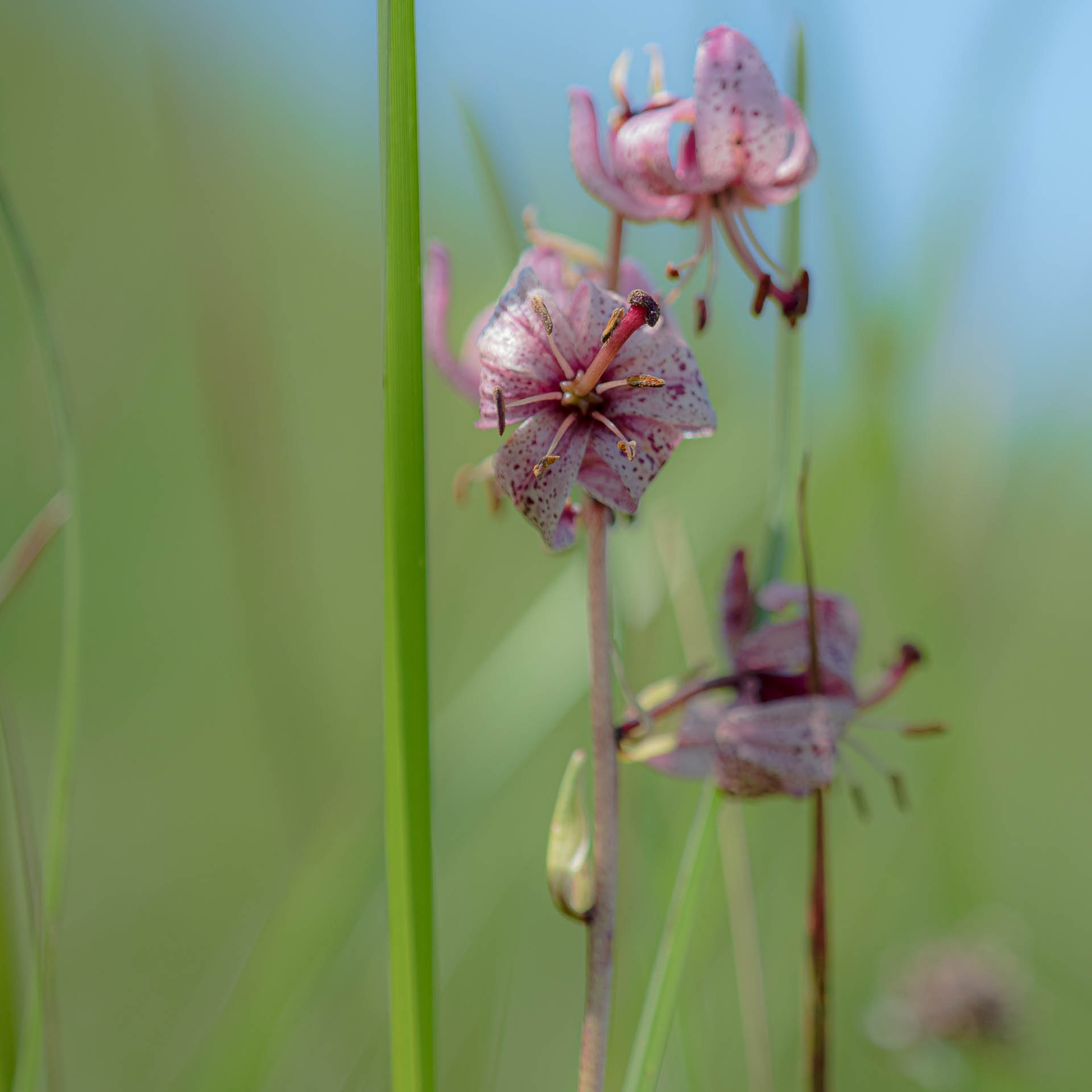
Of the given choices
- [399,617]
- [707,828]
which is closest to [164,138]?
[399,617]

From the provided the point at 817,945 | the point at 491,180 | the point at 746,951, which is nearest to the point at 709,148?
the point at 491,180

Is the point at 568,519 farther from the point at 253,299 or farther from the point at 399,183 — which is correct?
the point at 253,299

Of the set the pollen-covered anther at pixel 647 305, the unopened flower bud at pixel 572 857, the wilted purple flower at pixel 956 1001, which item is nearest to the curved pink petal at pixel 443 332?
the pollen-covered anther at pixel 647 305

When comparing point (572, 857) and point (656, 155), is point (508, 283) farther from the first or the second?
point (572, 857)

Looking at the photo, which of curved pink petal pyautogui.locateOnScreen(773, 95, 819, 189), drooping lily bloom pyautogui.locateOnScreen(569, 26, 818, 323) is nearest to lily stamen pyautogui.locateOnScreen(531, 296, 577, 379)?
drooping lily bloom pyautogui.locateOnScreen(569, 26, 818, 323)

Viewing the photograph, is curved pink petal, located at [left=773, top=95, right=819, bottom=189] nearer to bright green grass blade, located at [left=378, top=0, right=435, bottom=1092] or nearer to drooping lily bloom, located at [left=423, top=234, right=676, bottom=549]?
drooping lily bloom, located at [left=423, top=234, right=676, bottom=549]
